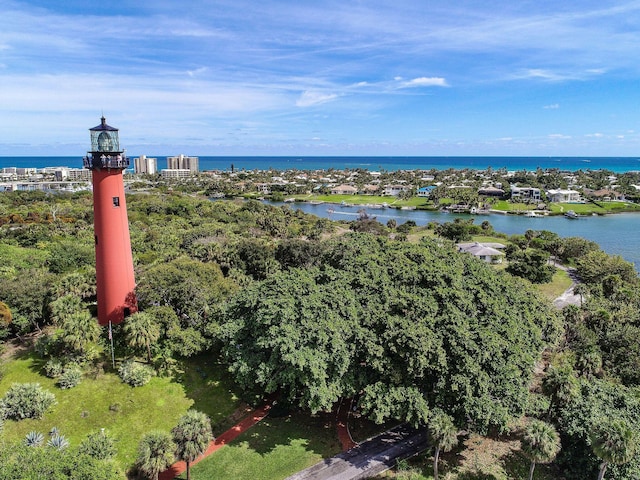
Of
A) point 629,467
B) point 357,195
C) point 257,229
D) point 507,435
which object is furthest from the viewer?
point 357,195

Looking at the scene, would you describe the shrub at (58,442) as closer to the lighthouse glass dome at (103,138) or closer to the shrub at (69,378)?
the shrub at (69,378)

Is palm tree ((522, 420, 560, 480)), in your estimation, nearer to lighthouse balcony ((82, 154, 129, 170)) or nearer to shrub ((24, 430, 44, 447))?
shrub ((24, 430, 44, 447))

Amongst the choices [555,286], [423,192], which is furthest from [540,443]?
[423,192]

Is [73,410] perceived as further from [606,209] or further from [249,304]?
[606,209]

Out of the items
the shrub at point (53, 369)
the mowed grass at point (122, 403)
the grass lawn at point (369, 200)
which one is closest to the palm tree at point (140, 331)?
the mowed grass at point (122, 403)

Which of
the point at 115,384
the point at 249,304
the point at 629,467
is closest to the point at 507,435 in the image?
the point at 629,467

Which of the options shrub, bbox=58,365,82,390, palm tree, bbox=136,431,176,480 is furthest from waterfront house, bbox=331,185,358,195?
palm tree, bbox=136,431,176,480
